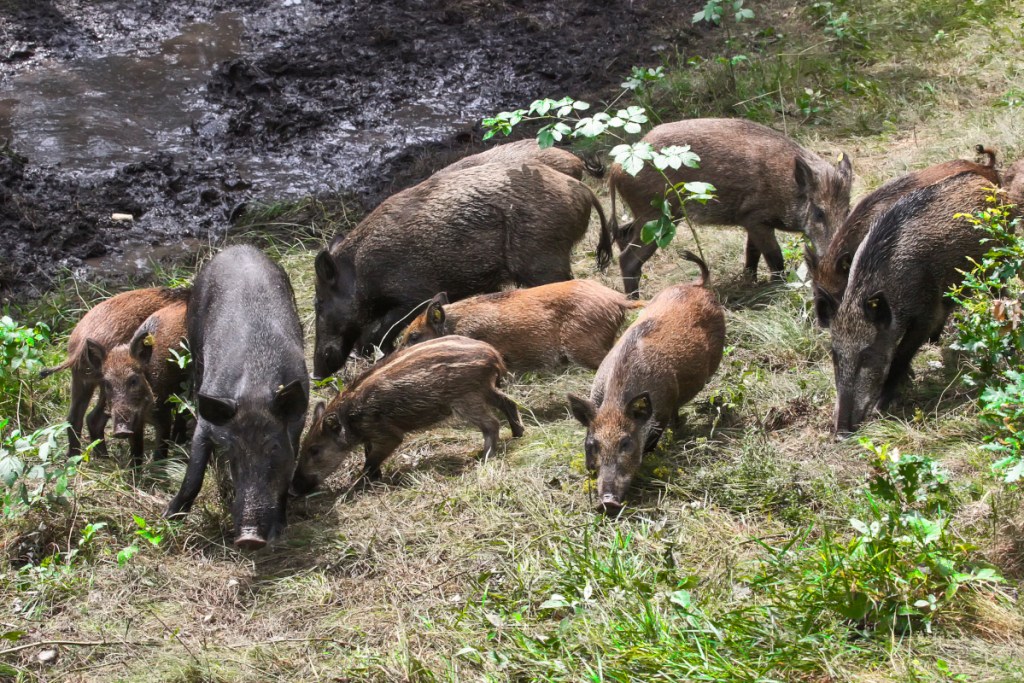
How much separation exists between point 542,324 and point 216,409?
196cm

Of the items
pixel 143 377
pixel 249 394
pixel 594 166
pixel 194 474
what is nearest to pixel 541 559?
pixel 249 394

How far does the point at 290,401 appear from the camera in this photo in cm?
A: 518

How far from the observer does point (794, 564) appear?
13.4ft

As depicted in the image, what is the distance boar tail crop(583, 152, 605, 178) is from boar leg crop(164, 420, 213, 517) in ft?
12.4

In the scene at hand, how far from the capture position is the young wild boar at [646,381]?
484cm

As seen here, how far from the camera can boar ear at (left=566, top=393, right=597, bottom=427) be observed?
16.1 feet

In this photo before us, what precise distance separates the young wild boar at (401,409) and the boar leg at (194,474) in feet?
1.54

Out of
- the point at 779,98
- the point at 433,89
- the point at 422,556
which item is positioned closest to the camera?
the point at 422,556

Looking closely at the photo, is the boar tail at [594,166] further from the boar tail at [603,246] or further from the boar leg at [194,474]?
the boar leg at [194,474]

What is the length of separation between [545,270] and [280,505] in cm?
243

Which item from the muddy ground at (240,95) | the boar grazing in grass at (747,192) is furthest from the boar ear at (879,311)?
the muddy ground at (240,95)

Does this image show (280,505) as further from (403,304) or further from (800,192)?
(800,192)

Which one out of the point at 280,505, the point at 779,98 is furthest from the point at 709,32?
the point at 280,505

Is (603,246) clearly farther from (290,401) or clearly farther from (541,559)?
(541,559)
